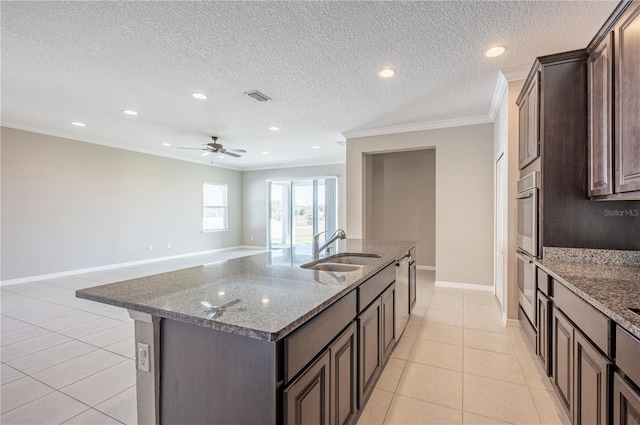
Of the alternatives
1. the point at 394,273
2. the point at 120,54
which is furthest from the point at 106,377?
the point at 120,54

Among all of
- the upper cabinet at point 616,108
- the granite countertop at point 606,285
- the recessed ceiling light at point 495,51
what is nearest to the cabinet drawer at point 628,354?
the granite countertop at point 606,285

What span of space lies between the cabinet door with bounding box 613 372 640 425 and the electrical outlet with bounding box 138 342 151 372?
182cm

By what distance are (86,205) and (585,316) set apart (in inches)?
288

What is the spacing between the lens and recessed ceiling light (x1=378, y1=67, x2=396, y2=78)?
2932 mm

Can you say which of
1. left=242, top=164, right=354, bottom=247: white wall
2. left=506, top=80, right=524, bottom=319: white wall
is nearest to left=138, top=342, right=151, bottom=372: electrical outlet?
left=506, top=80, right=524, bottom=319: white wall

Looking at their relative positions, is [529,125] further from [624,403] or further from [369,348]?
[369,348]

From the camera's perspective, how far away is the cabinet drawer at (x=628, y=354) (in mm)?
1019

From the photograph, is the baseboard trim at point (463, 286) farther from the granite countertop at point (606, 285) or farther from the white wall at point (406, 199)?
the granite countertop at point (606, 285)

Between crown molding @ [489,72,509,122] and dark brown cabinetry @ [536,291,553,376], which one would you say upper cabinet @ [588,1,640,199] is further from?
crown molding @ [489,72,509,122]

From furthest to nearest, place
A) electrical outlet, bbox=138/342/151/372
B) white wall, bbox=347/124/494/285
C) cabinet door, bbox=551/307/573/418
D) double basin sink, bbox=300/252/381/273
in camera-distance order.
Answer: white wall, bbox=347/124/494/285, double basin sink, bbox=300/252/381/273, cabinet door, bbox=551/307/573/418, electrical outlet, bbox=138/342/151/372

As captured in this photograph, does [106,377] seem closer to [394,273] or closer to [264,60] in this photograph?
[394,273]

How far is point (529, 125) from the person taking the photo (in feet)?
8.37

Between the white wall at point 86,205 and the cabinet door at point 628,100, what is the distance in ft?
24.6

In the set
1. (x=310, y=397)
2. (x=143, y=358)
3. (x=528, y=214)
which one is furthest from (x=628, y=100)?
(x=143, y=358)
